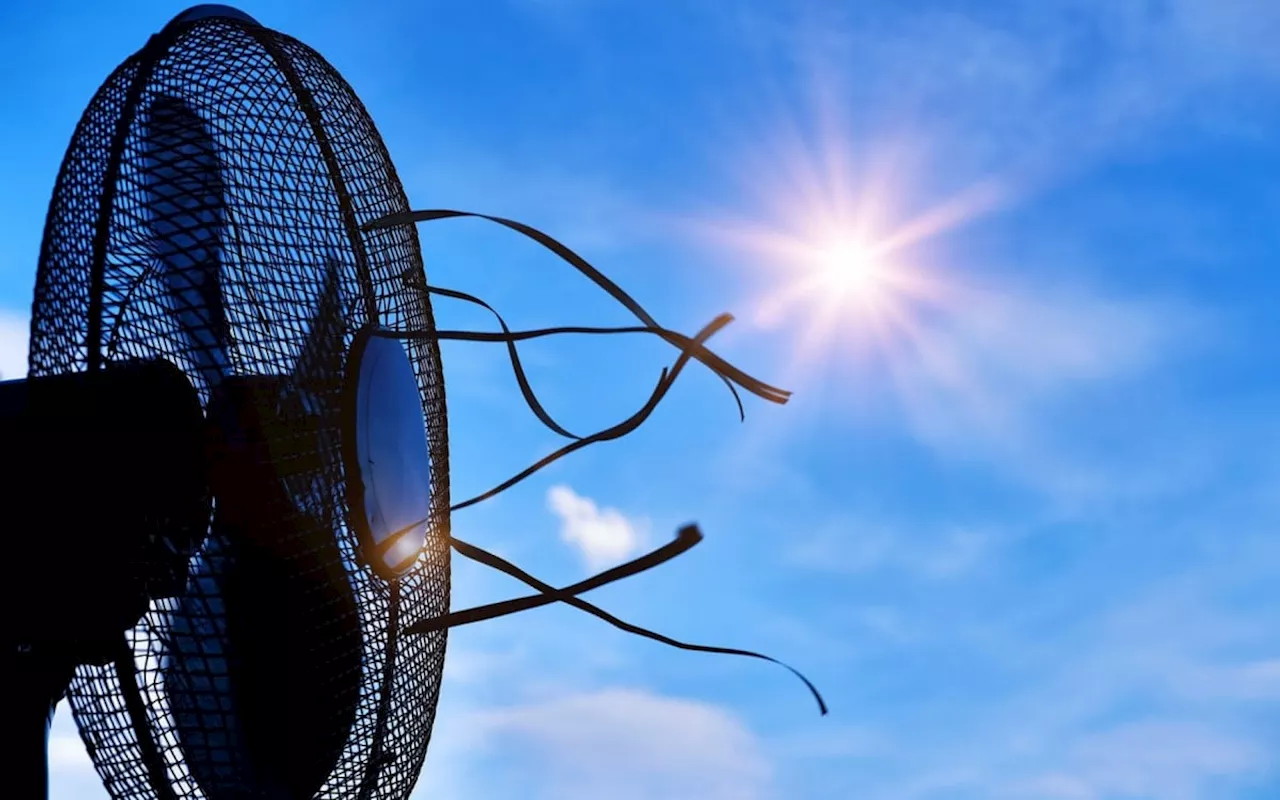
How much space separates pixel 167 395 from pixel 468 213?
16.4 inches

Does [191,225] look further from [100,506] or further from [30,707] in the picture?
[30,707]

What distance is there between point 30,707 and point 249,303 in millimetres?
557

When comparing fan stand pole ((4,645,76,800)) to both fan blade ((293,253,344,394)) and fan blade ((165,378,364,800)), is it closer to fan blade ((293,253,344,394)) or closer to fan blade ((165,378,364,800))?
fan blade ((165,378,364,800))

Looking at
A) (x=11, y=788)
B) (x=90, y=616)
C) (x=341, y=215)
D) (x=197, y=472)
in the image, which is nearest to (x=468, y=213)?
(x=341, y=215)

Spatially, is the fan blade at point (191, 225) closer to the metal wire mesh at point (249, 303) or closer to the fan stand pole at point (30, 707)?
the metal wire mesh at point (249, 303)

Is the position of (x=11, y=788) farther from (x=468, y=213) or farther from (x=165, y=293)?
(x=468, y=213)

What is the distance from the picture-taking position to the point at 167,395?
1529 mm

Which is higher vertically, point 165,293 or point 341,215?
point 341,215

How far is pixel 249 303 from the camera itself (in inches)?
59.5

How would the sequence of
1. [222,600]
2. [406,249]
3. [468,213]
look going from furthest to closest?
[406,249] → [468,213] → [222,600]

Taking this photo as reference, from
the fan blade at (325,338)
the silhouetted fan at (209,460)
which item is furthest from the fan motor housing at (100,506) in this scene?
the fan blade at (325,338)

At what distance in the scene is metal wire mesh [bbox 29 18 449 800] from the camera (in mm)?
1519

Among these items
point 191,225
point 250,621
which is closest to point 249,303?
point 191,225

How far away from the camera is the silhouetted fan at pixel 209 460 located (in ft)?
4.94
